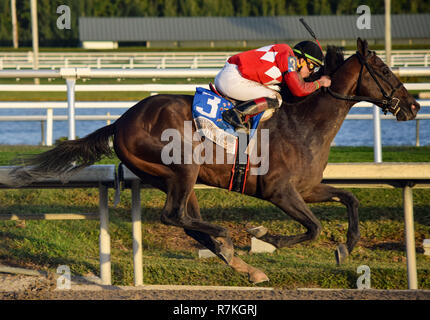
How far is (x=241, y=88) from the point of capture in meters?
4.42

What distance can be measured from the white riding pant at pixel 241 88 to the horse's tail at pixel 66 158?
0.79 meters

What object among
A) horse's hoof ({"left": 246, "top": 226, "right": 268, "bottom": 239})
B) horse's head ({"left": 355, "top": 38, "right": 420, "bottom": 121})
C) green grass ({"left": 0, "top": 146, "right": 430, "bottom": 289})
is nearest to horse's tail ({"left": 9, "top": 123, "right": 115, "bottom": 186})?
green grass ({"left": 0, "top": 146, "right": 430, "bottom": 289})

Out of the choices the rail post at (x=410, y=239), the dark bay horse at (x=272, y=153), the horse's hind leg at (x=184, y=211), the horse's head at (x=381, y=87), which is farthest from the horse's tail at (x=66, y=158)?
the rail post at (x=410, y=239)

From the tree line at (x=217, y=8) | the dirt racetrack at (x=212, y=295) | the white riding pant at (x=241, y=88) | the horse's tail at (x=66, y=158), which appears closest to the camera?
the dirt racetrack at (x=212, y=295)

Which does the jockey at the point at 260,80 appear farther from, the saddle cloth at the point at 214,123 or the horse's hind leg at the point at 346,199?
the horse's hind leg at the point at 346,199

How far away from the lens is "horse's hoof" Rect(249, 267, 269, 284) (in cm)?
435

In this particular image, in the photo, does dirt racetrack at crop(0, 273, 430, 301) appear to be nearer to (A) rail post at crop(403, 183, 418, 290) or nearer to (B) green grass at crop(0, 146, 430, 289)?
(A) rail post at crop(403, 183, 418, 290)

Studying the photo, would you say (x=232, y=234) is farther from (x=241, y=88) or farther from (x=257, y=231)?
(x=241, y=88)

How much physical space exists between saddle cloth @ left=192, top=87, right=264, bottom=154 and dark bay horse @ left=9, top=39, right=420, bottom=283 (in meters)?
0.06

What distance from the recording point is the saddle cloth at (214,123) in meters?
4.28

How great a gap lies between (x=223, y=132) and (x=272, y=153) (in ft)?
1.10

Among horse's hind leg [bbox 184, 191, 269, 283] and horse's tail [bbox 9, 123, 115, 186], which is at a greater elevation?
horse's tail [bbox 9, 123, 115, 186]
